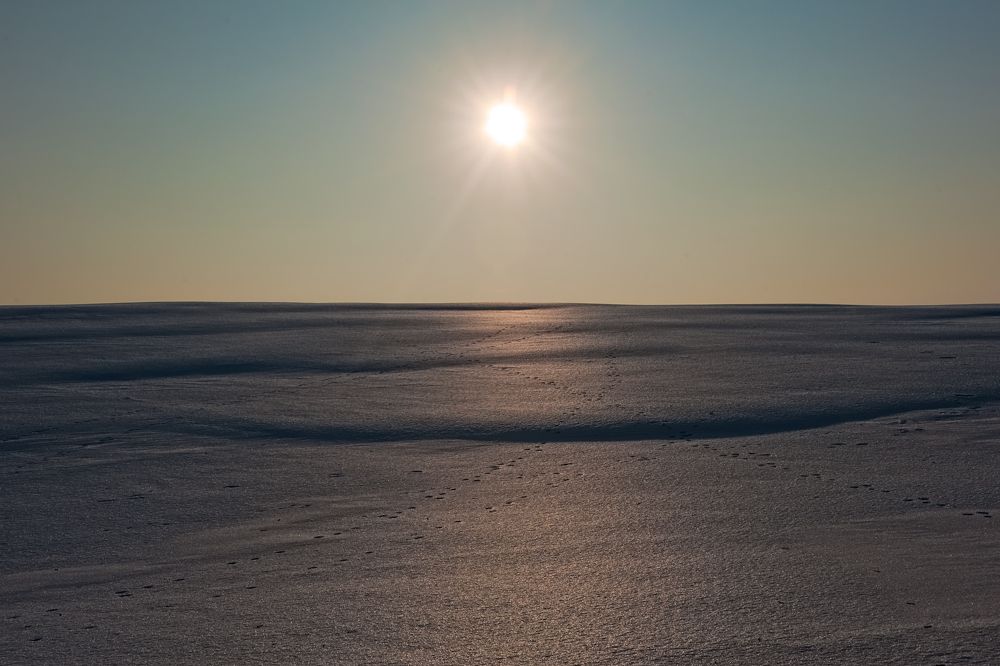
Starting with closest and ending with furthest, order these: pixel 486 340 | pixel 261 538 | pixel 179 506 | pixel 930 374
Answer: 1. pixel 261 538
2. pixel 179 506
3. pixel 930 374
4. pixel 486 340

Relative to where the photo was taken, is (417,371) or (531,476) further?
(417,371)

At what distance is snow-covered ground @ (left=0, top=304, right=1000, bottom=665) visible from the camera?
389 centimetres

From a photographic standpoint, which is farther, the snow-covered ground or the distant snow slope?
the distant snow slope

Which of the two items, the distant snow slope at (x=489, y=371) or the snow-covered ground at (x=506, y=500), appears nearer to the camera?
the snow-covered ground at (x=506, y=500)

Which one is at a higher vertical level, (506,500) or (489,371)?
(489,371)

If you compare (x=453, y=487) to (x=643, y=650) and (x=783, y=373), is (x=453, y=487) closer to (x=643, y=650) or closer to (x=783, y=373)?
(x=643, y=650)

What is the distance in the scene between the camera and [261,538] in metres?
5.35

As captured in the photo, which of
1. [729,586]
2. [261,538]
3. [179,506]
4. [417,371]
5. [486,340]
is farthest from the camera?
[486,340]

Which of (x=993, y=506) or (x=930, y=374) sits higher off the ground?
(x=930, y=374)

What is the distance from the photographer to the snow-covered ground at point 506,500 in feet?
12.8

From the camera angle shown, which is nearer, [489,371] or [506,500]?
[506,500]

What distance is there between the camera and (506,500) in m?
5.86

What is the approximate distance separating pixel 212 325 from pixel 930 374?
9.21 m

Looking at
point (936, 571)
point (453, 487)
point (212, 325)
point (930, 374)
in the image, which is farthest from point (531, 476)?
point (212, 325)
